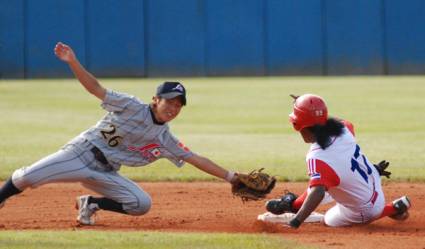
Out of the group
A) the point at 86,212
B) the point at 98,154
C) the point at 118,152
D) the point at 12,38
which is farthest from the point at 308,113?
the point at 12,38

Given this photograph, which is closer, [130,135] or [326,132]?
[326,132]

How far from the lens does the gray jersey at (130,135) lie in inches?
269

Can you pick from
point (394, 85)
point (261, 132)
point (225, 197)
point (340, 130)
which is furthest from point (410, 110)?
point (340, 130)

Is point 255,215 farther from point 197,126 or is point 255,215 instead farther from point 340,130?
point 197,126

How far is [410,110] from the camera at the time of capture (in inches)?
723

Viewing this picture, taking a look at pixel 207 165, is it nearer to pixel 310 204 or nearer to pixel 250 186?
pixel 250 186

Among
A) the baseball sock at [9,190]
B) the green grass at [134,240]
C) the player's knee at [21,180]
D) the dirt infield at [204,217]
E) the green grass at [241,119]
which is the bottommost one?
the green grass at [241,119]

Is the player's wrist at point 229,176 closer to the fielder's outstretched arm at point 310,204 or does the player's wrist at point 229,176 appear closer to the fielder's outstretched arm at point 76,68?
the fielder's outstretched arm at point 310,204

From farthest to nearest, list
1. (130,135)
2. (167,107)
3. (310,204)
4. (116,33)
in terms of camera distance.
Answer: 1. (116,33)
2. (130,135)
3. (167,107)
4. (310,204)

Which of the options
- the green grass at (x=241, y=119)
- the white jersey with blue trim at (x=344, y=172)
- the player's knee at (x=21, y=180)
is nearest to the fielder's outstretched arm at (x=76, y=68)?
the player's knee at (x=21, y=180)

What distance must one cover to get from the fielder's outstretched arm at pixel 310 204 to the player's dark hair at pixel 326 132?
0.31 m

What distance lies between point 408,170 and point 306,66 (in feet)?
62.3

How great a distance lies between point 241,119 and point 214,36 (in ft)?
39.9

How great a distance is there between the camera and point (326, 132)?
664cm
